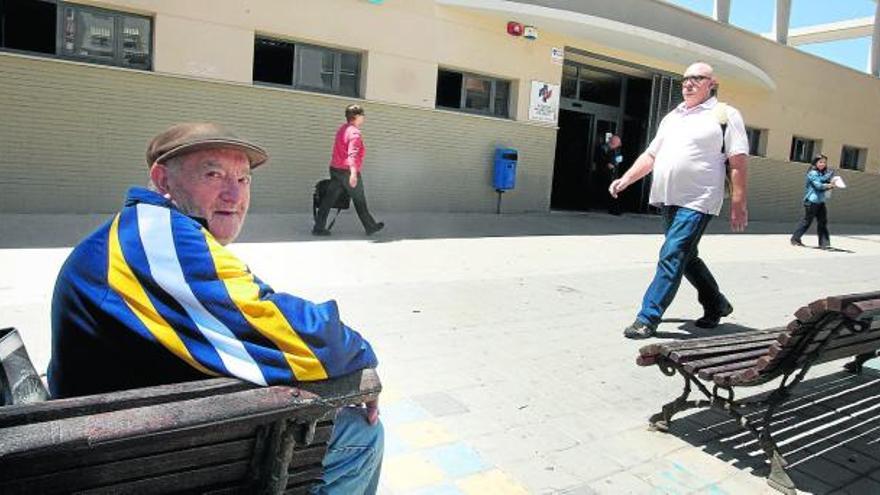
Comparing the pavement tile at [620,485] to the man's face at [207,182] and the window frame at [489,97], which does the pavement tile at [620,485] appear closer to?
the man's face at [207,182]

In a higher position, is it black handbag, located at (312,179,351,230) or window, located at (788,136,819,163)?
window, located at (788,136,819,163)

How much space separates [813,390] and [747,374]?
1.47 metres

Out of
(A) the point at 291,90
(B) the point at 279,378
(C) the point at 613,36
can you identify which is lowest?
(B) the point at 279,378

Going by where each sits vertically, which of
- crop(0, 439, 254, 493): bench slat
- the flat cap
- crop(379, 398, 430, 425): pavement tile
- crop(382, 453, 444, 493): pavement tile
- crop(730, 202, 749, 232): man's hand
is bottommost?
crop(382, 453, 444, 493): pavement tile

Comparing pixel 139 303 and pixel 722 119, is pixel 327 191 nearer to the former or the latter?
pixel 722 119

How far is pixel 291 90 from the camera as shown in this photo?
10312mm

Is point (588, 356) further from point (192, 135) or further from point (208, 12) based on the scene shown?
point (208, 12)

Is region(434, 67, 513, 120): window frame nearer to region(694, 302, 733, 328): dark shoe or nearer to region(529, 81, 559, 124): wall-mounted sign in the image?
region(529, 81, 559, 124): wall-mounted sign

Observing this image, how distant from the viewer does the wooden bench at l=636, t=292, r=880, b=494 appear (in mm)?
2920

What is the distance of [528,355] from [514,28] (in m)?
9.04

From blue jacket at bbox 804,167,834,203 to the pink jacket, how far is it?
844cm

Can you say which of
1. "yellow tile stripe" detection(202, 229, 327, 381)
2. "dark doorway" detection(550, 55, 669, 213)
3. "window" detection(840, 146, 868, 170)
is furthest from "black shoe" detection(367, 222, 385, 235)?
"window" detection(840, 146, 868, 170)

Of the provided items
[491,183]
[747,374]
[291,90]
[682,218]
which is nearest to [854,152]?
[491,183]

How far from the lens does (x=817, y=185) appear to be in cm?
1271
